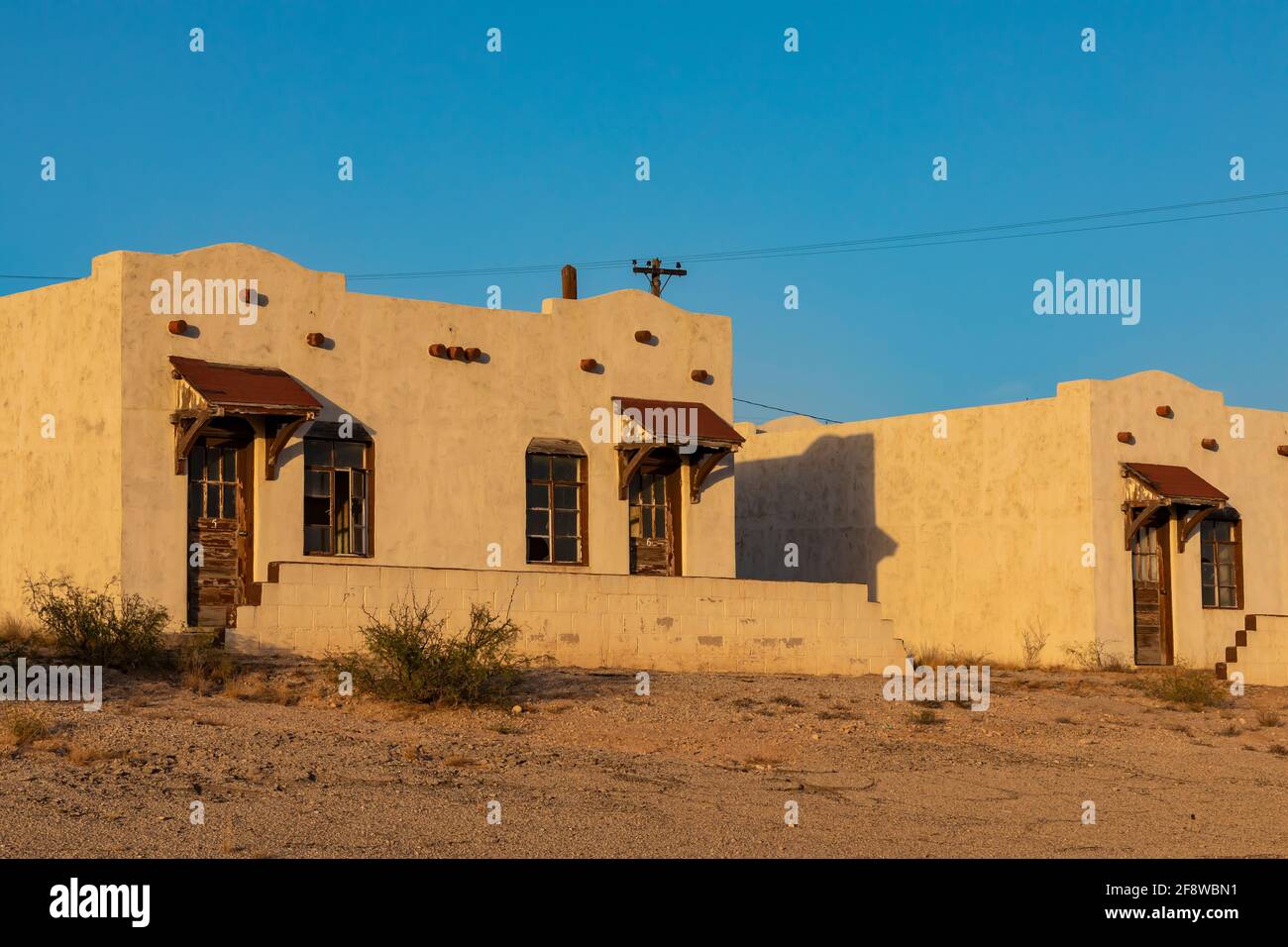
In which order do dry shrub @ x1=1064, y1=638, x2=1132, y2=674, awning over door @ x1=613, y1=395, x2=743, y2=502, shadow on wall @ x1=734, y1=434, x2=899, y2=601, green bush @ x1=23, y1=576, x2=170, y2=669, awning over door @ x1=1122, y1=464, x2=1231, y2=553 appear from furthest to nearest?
shadow on wall @ x1=734, y1=434, x2=899, y2=601 < awning over door @ x1=1122, y1=464, x2=1231, y2=553 < dry shrub @ x1=1064, y1=638, x2=1132, y2=674 < awning over door @ x1=613, y1=395, x2=743, y2=502 < green bush @ x1=23, y1=576, x2=170, y2=669

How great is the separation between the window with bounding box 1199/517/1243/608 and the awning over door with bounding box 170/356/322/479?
1621 centimetres

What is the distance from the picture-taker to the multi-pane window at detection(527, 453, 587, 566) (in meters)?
21.5

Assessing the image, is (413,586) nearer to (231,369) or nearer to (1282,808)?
(231,369)

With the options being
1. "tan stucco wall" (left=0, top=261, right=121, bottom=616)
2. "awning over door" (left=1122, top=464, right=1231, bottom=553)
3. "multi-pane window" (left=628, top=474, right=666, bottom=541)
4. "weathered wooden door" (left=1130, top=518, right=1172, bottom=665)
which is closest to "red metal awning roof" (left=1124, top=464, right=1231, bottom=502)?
"awning over door" (left=1122, top=464, right=1231, bottom=553)

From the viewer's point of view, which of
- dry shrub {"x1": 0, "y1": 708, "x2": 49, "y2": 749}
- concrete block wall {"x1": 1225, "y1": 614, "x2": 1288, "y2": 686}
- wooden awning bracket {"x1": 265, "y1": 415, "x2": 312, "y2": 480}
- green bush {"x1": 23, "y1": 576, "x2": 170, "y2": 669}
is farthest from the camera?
concrete block wall {"x1": 1225, "y1": 614, "x2": 1288, "y2": 686}

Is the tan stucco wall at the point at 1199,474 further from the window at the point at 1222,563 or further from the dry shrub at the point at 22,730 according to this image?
the dry shrub at the point at 22,730

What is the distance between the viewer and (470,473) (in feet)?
68.3

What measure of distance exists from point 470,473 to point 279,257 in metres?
3.59

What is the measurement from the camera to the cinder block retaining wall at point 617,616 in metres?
17.5

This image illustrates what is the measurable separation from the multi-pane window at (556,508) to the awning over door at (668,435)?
2.05ft

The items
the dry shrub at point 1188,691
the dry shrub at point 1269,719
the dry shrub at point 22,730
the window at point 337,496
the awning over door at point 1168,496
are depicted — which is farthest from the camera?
the awning over door at point 1168,496

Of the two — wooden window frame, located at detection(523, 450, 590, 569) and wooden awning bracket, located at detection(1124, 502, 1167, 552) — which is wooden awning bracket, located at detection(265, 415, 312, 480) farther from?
wooden awning bracket, located at detection(1124, 502, 1167, 552)

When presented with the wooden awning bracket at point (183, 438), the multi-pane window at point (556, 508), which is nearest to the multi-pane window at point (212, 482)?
the wooden awning bracket at point (183, 438)

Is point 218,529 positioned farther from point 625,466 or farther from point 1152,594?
point 1152,594
